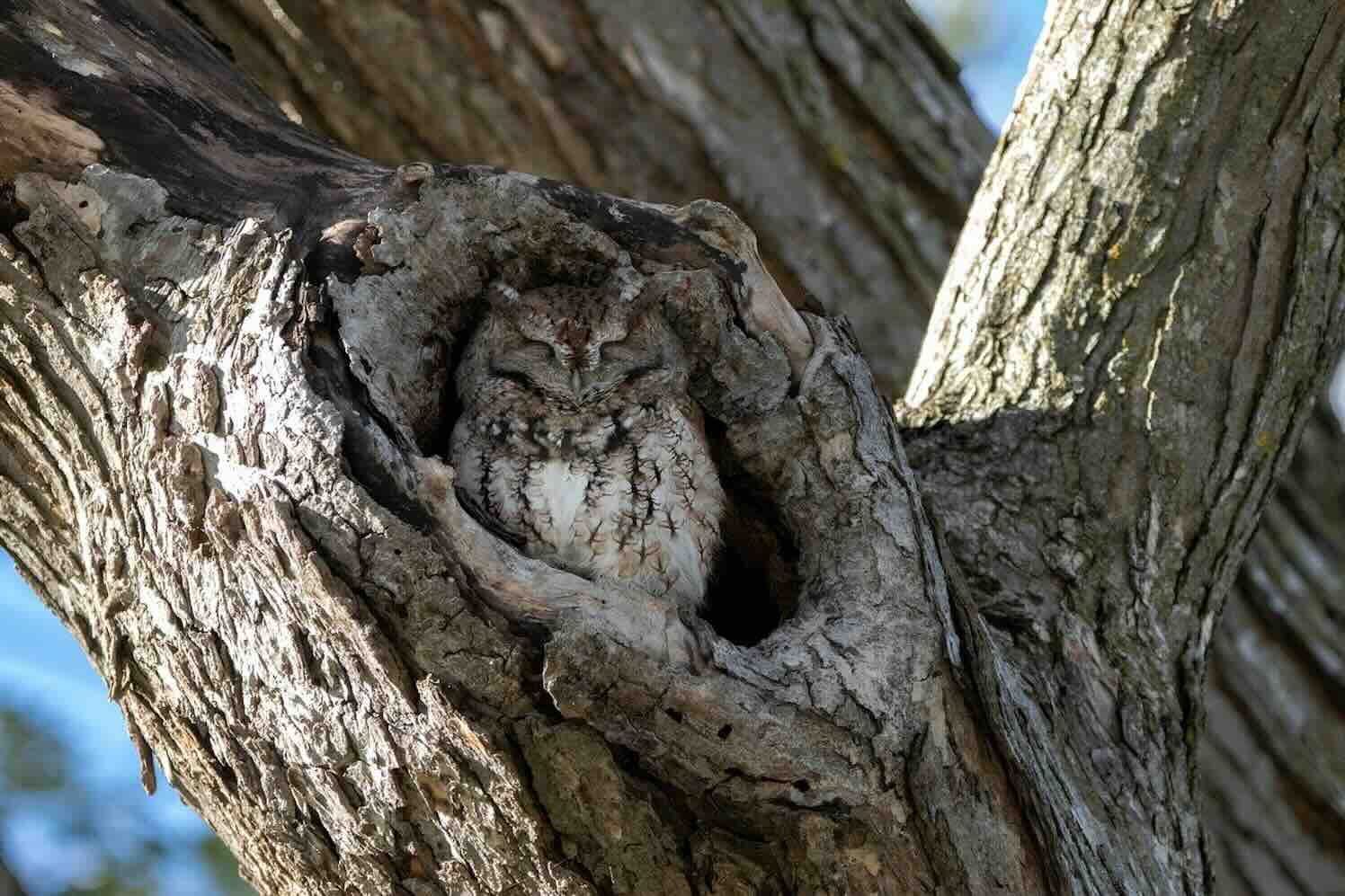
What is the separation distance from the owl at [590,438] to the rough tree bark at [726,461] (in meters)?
0.08

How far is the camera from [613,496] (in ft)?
8.54

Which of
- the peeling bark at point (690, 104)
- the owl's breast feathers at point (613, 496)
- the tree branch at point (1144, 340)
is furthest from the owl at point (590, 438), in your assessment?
the peeling bark at point (690, 104)

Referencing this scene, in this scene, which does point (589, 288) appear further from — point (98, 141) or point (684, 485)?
point (98, 141)

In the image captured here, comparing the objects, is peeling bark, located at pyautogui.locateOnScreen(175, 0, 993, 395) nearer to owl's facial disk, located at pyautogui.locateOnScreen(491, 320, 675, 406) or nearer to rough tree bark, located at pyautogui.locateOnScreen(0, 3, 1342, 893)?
rough tree bark, located at pyautogui.locateOnScreen(0, 3, 1342, 893)

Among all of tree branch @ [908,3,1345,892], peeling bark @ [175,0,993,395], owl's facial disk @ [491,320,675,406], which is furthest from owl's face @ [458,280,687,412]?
peeling bark @ [175,0,993,395]

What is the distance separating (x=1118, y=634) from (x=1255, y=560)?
1.11 metres

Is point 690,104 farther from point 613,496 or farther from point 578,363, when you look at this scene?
point 613,496

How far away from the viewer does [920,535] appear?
6.93 ft

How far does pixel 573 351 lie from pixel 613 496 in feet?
1.03

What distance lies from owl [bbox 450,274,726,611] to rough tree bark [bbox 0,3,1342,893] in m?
0.08

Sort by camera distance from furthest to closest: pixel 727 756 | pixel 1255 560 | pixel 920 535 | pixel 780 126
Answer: pixel 780 126 → pixel 1255 560 → pixel 920 535 → pixel 727 756

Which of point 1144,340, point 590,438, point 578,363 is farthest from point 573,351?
point 1144,340

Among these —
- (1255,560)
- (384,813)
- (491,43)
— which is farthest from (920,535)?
(491,43)

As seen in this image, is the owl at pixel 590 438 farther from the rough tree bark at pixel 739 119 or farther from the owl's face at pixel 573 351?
the rough tree bark at pixel 739 119
